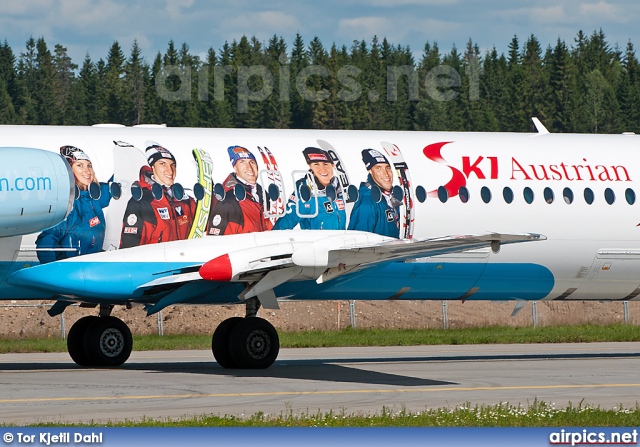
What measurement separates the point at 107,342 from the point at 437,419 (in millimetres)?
11902

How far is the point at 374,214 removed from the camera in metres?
26.9

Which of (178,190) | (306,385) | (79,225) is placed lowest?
(306,385)

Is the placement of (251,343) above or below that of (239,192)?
below

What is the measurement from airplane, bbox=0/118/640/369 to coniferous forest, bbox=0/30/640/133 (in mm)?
124446

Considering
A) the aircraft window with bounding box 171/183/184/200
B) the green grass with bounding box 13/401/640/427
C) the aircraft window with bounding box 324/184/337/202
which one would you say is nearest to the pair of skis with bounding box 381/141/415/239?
the aircraft window with bounding box 324/184/337/202

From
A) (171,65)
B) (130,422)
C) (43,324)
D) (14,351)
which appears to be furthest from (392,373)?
(171,65)

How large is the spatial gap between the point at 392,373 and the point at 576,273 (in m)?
5.90

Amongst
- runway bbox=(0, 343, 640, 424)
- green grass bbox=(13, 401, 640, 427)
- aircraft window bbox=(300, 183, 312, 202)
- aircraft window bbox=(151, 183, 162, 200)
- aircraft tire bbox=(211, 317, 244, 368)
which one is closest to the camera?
green grass bbox=(13, 401, 640, 427)

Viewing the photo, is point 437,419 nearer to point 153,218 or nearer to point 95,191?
point 153,218

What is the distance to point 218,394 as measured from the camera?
20.8 meters

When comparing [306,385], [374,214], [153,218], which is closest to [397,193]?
[374,214]

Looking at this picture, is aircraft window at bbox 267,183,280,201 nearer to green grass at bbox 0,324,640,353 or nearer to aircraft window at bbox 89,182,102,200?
aircraft window at bbox 89,182,102,200

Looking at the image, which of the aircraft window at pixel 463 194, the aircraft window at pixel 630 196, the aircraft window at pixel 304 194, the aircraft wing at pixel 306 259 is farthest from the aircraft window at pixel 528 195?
the aircraft window at pixel 304 194

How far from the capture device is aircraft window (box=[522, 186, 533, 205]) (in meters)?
28.2
